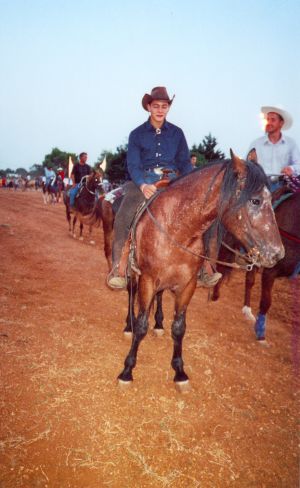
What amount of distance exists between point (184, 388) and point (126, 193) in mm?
2711

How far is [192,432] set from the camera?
306 centimetres

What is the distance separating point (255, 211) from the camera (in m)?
2.74

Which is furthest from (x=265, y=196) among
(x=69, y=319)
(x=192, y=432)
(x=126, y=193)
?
(x=69, y=319)

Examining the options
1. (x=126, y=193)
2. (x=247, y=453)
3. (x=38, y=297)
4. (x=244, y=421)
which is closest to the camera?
(x=247, y=453)

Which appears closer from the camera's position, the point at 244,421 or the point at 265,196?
the point at 265,196

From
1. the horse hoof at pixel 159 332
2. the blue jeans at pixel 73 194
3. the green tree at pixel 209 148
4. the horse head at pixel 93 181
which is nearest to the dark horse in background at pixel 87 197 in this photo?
the horse head at pixel 93 181

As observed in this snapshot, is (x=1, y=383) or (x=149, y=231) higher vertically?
(x=149, y=231)

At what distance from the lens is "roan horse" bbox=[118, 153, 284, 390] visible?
2.74 metres

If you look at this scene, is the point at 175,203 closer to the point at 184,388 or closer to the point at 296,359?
the point at 184,388

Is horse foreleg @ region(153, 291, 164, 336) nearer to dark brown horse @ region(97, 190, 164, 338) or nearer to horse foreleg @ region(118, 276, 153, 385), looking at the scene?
dark brown horse @ region(97, 190, 164, 338)

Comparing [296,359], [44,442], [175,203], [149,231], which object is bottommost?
[296,359]

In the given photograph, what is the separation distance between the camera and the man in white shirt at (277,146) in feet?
17.6

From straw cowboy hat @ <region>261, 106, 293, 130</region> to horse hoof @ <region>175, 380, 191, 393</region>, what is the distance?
4.72m

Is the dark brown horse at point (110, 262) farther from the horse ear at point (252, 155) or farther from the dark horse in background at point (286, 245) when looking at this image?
the dark horse in background at point (286, 245)
